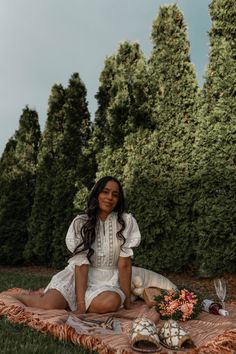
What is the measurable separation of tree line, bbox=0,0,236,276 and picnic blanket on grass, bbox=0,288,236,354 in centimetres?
350

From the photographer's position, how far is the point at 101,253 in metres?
4.02

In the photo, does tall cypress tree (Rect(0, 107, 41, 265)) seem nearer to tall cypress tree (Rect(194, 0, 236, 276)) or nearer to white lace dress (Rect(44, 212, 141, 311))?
tall cypress tree (Rect(194, 0, 236, 276))

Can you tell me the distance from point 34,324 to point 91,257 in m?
0.99

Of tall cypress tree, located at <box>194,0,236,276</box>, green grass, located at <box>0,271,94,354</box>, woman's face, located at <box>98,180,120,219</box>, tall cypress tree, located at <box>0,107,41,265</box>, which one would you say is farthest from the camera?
tall cypress tree, located at <box>0,107,41,265</box>

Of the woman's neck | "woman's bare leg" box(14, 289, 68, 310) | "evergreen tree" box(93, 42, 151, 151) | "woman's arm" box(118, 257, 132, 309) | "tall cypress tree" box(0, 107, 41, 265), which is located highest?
"evergreen tree" box(93, 42, 151, 151)

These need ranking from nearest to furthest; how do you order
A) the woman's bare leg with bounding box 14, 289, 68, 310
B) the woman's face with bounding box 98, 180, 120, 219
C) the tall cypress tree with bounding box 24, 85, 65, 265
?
the woman's bare leg with bounding box 14, 289, 68, 310 → the woman's face with bounding box 98, 180, 120, 219 → the tall cypress tree with bounding box 24, 85, 65, 265

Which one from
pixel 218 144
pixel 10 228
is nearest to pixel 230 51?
pixel 218 144

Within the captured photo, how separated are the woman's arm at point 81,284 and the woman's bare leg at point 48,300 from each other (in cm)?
17

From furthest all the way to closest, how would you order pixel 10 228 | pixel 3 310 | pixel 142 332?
pixel 10 228
pixel 3 310
pixel 142 332

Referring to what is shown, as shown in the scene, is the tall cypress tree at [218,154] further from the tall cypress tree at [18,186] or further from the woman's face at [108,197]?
the tall cypress tree at [18,186]

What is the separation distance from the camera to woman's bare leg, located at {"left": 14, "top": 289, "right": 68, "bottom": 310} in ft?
12.3

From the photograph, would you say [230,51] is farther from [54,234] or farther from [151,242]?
[54,234]

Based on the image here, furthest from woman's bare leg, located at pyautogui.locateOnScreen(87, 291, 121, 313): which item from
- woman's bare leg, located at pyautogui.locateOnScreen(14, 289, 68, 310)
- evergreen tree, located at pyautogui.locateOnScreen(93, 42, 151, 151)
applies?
evergreen tree, located at pyautogui.locateOnScreen(93, 42, 151, 151)

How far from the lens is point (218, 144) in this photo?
7246 mm
